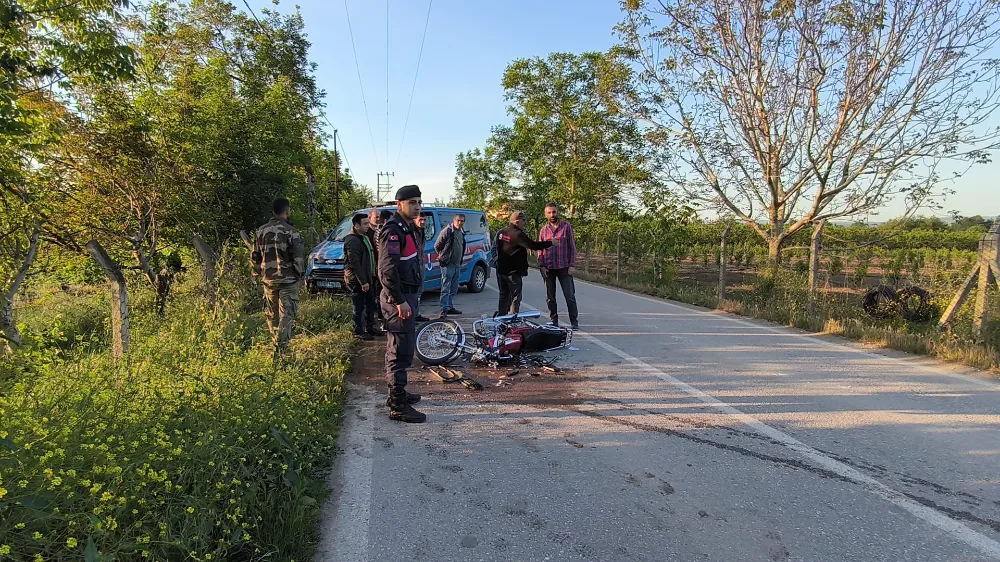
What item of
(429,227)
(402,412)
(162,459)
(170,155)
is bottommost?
(402,412)

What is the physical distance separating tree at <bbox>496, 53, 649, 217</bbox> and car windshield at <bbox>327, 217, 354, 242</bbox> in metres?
11.7

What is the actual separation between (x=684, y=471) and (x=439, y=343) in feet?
10.9

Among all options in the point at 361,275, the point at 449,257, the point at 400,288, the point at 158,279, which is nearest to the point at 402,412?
the point at 400,288

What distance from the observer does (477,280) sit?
12406 mm

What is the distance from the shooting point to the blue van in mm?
9188

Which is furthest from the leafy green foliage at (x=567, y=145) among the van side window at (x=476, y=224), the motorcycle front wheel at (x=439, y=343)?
the motorcycle front wheel at (x=439, y=343)

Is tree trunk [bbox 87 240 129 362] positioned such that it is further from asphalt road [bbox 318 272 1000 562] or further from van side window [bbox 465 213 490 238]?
van side window [bbox 465 213 490 238]

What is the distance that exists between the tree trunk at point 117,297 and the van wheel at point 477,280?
8.10 metres

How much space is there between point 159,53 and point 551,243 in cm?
699

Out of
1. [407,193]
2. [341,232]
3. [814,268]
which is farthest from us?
[341,232]

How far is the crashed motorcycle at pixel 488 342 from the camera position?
595 cm

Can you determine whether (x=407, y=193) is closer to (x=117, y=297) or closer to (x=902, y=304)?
(x=117, y=297)

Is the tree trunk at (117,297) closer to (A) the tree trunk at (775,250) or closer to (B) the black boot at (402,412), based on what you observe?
(B) the black boot at (402,412)

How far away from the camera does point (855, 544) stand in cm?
264
